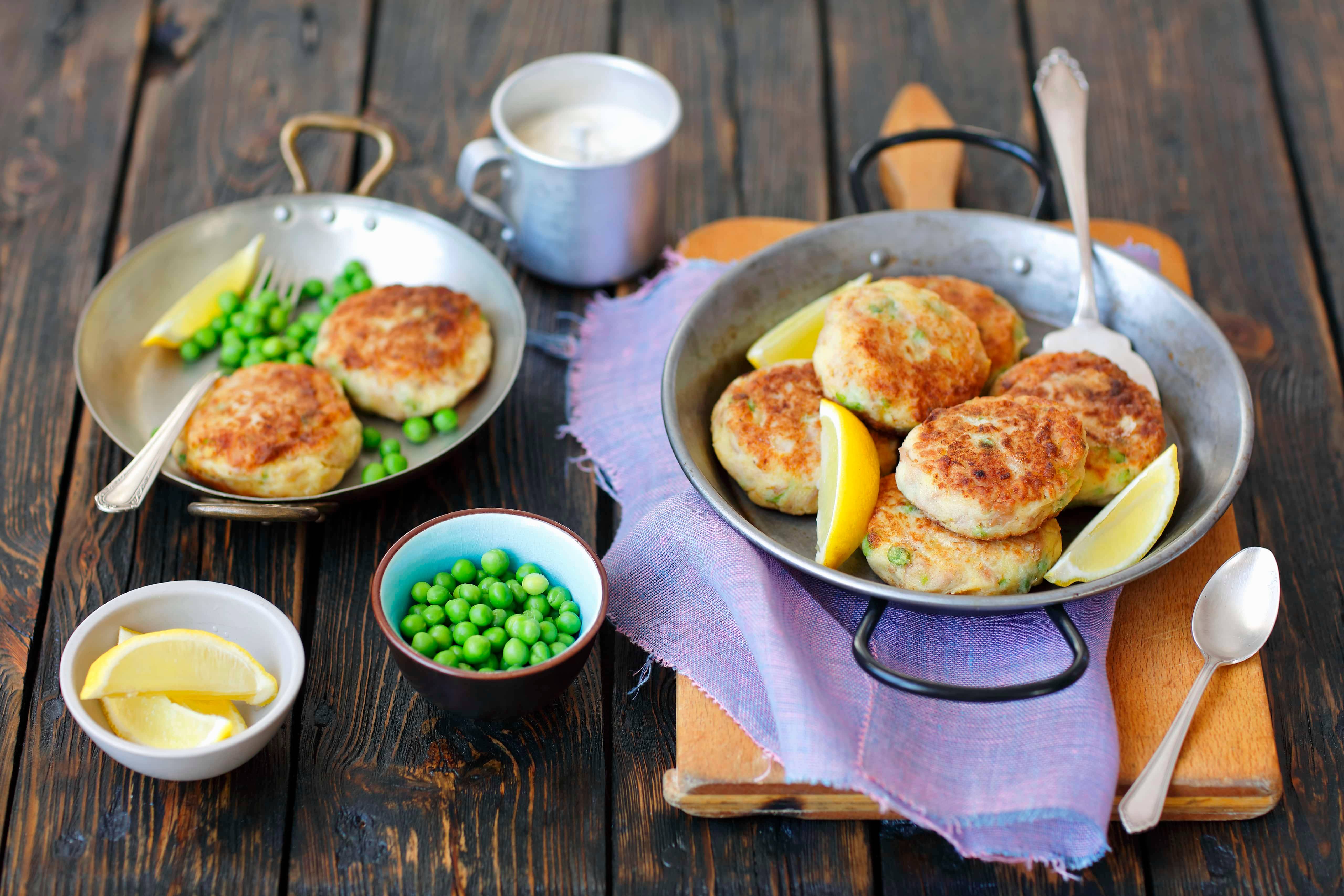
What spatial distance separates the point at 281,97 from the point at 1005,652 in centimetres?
346

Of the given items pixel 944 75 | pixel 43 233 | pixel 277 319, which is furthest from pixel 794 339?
pixel 43 233

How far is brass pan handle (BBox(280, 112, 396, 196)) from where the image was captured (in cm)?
354

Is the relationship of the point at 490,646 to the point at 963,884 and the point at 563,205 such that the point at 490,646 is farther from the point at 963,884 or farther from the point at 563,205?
the point at 563,205

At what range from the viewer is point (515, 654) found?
2467 millimetres

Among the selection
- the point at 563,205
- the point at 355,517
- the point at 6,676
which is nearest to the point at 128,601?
the point at 6,676

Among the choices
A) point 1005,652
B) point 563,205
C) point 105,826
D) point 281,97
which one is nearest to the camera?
point 105,826

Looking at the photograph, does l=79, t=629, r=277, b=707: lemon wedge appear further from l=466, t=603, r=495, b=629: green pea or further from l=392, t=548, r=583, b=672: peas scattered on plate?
l=466, t=603, r=495, b=629: green pea

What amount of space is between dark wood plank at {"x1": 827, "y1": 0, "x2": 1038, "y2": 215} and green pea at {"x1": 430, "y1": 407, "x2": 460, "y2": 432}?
176cm

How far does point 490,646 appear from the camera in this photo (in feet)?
8.21

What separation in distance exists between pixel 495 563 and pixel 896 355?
3.74ft

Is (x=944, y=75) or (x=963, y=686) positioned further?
(x=944, y=75)

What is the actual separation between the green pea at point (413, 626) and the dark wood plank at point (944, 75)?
2.35 m

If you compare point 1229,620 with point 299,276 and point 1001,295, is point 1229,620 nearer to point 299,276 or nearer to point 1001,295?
point 1001,295

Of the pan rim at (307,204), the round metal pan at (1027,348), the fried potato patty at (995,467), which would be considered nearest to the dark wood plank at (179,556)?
the pan rim at (307,204)
